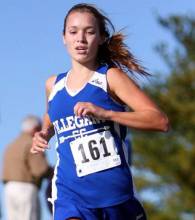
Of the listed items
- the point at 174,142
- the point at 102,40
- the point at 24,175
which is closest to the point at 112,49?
the point at 102,40

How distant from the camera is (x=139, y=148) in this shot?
46594 millimetres

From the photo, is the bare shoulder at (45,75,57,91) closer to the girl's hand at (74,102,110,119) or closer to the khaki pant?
the girl's hand at (74,102,110,119)

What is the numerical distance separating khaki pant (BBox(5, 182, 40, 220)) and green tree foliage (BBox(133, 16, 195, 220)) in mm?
30085

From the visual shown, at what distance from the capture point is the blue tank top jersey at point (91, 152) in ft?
23.9

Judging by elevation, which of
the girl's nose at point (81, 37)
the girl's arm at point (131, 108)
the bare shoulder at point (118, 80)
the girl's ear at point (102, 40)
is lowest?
the girl's arm at point (131, 108)

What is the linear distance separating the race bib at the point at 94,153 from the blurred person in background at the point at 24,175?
6.53 m

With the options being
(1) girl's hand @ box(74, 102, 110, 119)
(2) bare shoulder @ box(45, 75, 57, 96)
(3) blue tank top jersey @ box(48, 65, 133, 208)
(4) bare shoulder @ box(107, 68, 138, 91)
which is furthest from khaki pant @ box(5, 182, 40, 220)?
(1) girl's hand @ box(74, 102, 110, 119)

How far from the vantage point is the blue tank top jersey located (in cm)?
727

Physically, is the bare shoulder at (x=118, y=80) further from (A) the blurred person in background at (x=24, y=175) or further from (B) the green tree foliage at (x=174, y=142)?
(B) the green tree foliage at (x=174, y=142)

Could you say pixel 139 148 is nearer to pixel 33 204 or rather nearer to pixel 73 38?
pixel 33 204

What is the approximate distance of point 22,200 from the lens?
13938 mm

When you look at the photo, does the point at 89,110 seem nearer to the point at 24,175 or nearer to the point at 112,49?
the point at 112,49

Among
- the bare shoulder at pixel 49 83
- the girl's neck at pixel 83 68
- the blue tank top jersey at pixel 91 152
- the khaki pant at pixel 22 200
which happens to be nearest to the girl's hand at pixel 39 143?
the blue tank top jersey at pixel 91 152

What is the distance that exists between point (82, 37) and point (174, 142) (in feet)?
128
